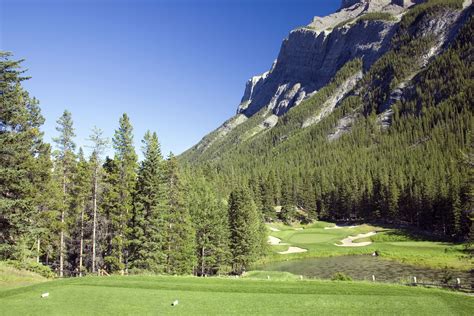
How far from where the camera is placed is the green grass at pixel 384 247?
6047 cm

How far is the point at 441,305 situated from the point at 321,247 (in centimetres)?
6262

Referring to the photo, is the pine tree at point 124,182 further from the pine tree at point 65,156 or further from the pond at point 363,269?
the pond at point 363,269

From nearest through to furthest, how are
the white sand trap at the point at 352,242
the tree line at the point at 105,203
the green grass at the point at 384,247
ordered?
the tree line at the point at 105,203 → the green grass at the point at 384,247 → the white sand trap at the point at 352,242

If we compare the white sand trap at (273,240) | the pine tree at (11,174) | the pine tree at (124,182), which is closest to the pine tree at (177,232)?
the pine tree at (124,182)

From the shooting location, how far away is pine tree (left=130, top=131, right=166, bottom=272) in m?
39.5

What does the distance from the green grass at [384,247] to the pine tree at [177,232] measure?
28037 mm

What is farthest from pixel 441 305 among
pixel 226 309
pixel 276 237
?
pixel 276 237

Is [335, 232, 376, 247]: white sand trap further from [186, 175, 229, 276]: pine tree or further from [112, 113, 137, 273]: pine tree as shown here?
[112, 113, 137, 273]: pine tree

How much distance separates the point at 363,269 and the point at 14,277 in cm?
4725

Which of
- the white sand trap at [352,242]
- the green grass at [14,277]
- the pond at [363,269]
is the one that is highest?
the green grass at [14,277]

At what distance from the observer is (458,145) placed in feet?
445

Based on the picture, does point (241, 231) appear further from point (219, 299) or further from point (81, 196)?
Answer: point (219, 299)

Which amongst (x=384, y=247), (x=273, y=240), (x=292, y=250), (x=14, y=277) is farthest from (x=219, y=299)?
(x=273, y=240)

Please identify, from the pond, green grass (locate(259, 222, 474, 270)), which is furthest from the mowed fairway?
green grass (locate(259, 222, 474, 270))
